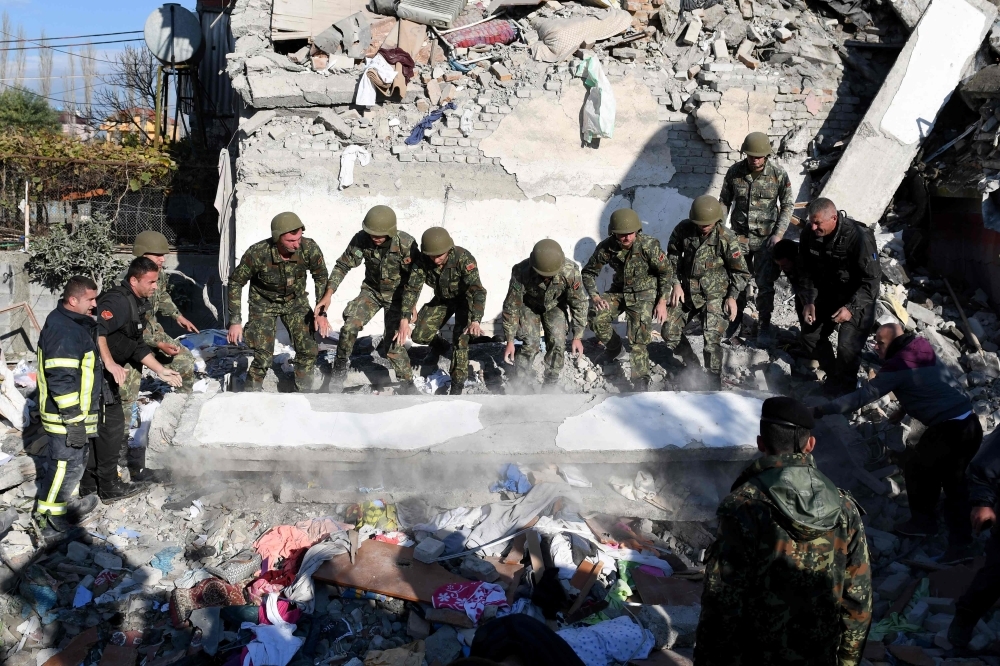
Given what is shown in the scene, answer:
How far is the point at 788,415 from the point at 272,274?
4489 millimetres

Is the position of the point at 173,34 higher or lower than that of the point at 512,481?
higher

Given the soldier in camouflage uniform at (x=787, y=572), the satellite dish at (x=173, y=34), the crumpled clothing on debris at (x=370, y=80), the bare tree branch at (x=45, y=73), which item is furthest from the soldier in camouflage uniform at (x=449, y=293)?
the bare tree branch at (x=45, y=73)

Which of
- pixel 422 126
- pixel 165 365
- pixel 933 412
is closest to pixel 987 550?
pixel 933 412

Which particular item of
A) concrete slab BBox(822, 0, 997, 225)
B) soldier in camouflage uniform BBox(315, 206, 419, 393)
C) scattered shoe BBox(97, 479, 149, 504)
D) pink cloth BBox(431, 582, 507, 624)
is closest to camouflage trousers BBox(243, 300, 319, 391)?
soldier in camouflage uniform BBox(315, 206, 419, 393)

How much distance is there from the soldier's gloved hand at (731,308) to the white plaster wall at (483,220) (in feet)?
7.92

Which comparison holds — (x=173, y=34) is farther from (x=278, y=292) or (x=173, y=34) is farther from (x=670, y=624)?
(x=670, y=624)

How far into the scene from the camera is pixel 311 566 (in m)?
4.26

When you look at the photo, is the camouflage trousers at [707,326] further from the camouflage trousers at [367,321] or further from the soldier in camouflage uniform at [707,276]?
the camouflage trousers at [367,321]

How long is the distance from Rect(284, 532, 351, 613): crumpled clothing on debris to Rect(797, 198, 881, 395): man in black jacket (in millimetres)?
4155

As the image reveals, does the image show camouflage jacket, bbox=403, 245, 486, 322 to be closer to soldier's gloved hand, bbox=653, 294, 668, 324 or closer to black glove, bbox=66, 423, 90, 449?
soldier's gloved hand, bbox=653, 294, 668, 324

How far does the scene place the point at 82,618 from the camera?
417cm

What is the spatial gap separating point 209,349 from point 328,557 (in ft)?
14.1

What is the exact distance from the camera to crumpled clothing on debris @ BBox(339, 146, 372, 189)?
28.2 feet

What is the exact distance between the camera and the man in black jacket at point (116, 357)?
5.22 metres
